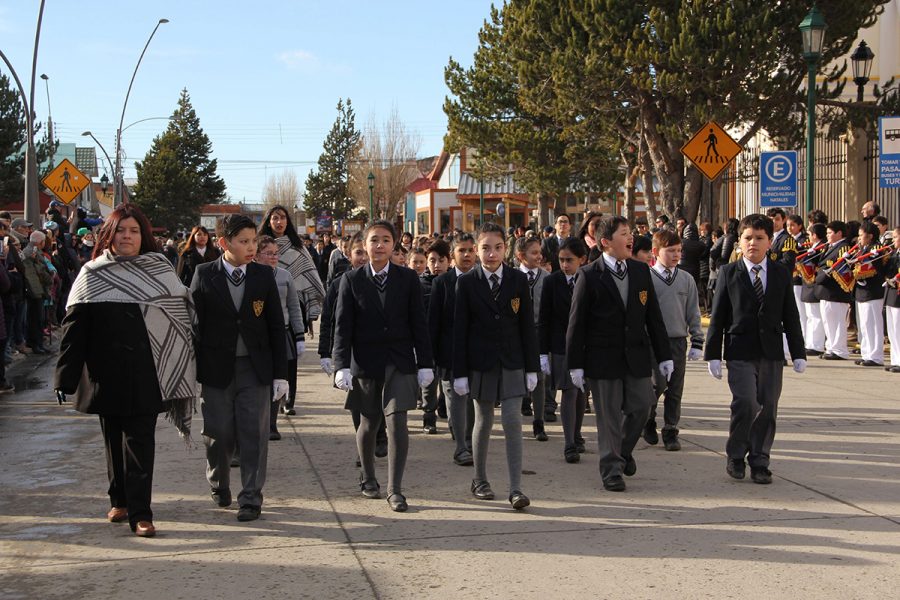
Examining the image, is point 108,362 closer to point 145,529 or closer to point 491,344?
point 145,529

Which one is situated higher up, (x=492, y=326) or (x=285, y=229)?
(x=285, y=229)

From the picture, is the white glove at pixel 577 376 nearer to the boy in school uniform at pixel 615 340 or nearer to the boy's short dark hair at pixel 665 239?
the boy in school uniform at pixel 615 340

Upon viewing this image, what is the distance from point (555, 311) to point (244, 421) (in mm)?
3274

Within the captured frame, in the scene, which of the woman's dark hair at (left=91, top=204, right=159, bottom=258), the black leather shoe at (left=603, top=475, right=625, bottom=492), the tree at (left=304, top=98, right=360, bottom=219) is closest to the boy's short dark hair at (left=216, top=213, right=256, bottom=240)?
the woman's dark hair at (left=91, top=204, right=159, bottom=258)

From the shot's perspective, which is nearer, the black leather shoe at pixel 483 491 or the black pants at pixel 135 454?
the black pants at pixel 135 454

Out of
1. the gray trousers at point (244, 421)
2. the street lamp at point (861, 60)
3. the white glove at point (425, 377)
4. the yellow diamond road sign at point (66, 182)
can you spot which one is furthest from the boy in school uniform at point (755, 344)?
the yellow diamond road sign at point (66, 182)

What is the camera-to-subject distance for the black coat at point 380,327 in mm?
6676

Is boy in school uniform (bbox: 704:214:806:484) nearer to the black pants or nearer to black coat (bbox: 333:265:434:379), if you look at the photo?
black coat (bbox: 333:265:434:379)

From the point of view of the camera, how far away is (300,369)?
48.0 ft

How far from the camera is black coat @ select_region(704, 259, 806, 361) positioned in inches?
287

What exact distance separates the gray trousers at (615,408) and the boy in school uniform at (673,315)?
1345 mm

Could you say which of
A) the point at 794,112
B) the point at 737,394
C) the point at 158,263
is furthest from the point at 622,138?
the point at 158,263

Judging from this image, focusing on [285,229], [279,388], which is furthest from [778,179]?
[279,388]

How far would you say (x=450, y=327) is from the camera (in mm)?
7617
